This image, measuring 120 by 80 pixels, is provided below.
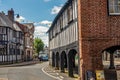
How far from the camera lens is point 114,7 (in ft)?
67.7

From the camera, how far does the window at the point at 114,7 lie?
20594 millimetres

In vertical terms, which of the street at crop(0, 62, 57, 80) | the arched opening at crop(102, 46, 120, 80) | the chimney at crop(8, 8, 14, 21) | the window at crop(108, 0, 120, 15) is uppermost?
the chimney at crop(8, 8, 14, 21)

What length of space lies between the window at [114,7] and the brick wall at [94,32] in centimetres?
29

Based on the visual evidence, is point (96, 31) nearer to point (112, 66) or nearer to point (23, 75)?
point (23, 75)

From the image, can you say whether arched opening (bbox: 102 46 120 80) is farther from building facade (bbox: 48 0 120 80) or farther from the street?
the street

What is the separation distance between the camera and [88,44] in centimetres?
2036

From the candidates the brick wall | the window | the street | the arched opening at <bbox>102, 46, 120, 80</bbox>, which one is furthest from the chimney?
the window

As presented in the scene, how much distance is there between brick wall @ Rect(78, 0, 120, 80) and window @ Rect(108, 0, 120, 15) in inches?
11.5

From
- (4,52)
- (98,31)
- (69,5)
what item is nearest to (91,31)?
(98,31)

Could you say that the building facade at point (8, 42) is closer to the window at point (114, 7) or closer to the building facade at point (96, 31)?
the building facade at point (96, 31)

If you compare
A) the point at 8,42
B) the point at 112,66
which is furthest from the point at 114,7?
the point at 8,42

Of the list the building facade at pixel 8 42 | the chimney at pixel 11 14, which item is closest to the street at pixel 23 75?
the building facade at pixel 8 42

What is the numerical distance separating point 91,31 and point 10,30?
43.3 m

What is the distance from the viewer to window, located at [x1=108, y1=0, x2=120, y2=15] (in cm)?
2059
